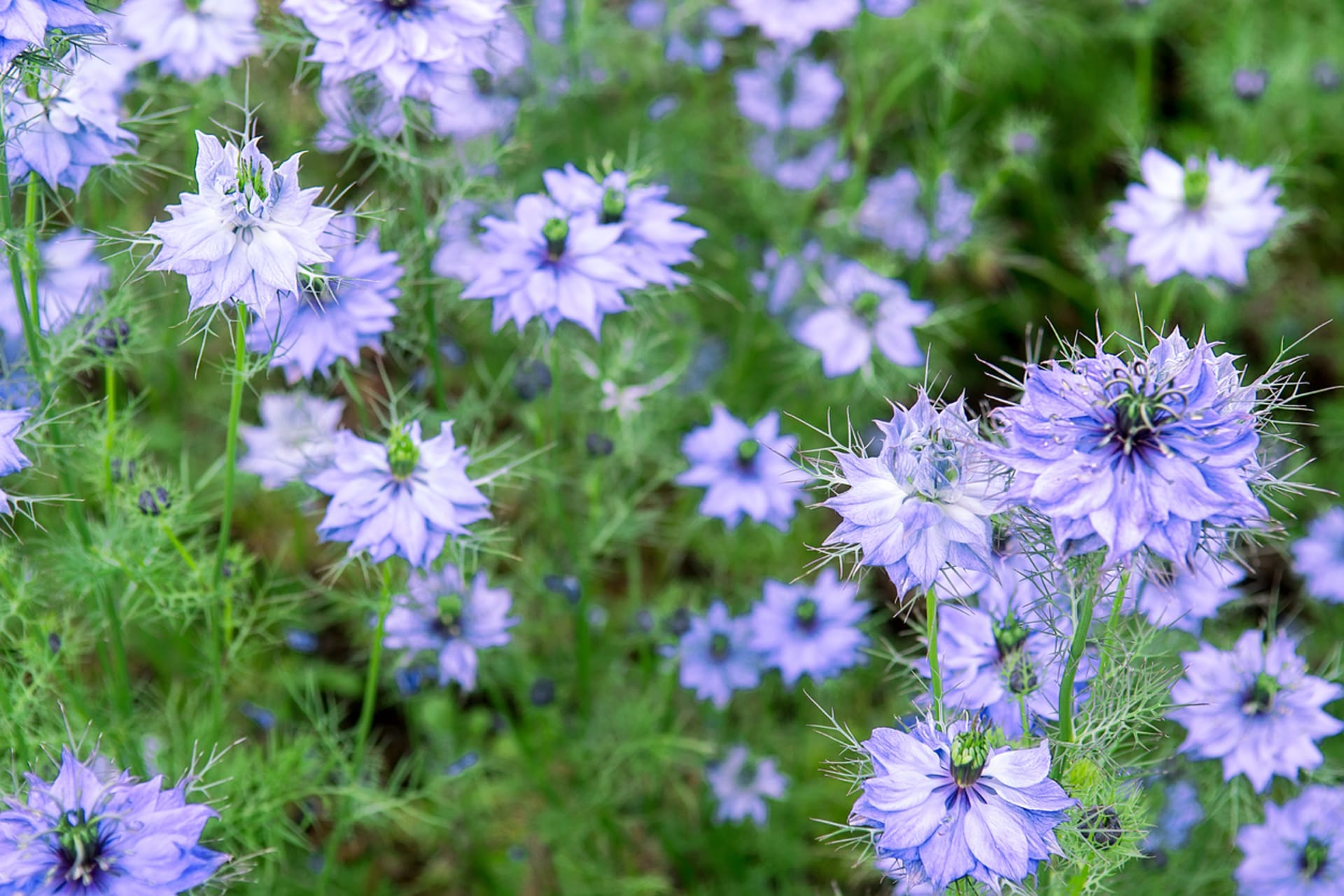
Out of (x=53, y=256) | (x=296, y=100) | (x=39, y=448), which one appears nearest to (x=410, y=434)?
(x=39, y=448)

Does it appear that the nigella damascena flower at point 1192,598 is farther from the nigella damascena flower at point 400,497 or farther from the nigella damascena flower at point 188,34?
the nigella damascena flower at point 188,34

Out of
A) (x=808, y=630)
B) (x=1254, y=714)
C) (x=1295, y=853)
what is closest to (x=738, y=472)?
(x=808, y=630)

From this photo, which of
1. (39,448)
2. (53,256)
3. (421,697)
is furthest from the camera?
(421,697)

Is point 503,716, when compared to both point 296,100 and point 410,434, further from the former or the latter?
point 296,100

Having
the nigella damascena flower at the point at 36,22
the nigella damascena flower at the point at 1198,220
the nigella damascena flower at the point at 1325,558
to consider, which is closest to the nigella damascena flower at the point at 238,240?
the nigella damascena flower at the point at 36,22

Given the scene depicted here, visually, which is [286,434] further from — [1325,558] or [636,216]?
[1325,558]

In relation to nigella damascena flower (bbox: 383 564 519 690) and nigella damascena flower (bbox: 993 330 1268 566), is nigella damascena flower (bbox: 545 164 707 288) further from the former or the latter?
nigella damascena flower (bbox: 993 330 1268 566)
